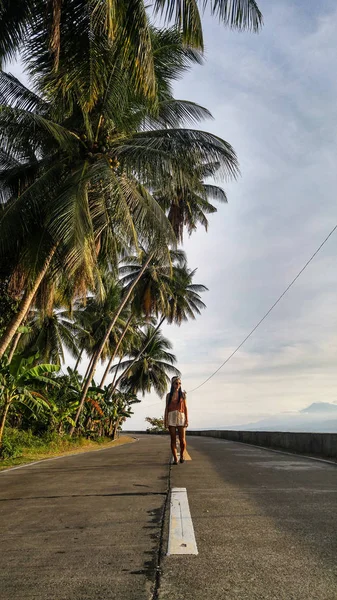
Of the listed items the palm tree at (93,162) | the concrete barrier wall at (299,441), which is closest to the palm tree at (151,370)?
the concrete barrier wall at (299,441)

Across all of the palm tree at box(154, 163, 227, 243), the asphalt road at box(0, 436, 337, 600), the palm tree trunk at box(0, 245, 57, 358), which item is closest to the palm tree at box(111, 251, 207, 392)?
the palm tree at box(154, 163, 227, 243)

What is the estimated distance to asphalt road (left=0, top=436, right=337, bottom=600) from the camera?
2832 mm

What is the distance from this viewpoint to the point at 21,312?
42.9 ft

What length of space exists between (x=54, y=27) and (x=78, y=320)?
27.7 metres

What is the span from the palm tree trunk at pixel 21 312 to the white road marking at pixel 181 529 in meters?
8.17

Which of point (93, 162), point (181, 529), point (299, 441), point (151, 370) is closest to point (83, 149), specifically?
point (93, 162)

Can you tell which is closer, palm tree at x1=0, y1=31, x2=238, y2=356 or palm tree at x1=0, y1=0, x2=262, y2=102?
palm tree at x1=0, y1=0, x2=262, y2=102

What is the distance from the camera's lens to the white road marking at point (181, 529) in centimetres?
357

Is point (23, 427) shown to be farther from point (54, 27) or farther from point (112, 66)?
point (54, 27)

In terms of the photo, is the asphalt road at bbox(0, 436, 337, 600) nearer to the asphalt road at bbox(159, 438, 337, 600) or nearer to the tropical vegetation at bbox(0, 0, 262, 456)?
the asphalt road at bbox(159, 438, 337, 600)

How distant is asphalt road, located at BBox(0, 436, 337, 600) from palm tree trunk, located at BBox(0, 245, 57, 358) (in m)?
6.16

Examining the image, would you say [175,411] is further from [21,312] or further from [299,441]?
[299,441]

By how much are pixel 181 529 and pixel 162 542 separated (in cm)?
39

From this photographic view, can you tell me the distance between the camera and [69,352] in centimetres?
3806
